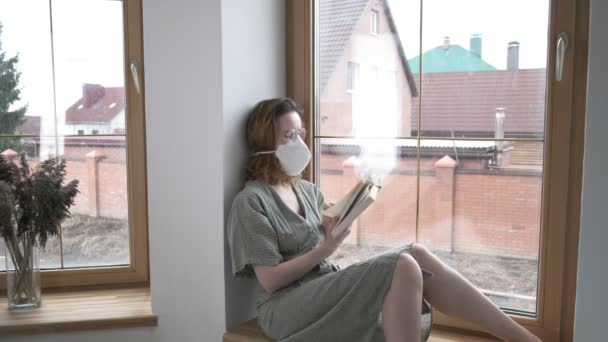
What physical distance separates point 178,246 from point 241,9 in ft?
2.86

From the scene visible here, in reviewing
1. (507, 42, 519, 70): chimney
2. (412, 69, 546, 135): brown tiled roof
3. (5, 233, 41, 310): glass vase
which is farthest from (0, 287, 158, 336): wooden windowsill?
(507, 42, 519, 70): chimney

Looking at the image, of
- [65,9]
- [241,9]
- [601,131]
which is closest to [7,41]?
[65,9]

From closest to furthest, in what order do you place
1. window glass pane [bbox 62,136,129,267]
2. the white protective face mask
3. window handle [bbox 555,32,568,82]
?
window handle [bbox 555,32,568,82] < the white protective face mask < window glass pane [bbox 62,136,129,267]

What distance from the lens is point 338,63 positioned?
84.5 inches

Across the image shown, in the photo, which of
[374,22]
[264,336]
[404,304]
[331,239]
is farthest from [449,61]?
[264,336]

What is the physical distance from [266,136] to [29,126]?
1036 mm

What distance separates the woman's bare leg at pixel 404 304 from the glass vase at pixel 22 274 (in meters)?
1.36

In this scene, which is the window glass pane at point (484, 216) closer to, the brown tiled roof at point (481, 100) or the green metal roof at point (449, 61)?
the brown tiled roof at point (481, 100)

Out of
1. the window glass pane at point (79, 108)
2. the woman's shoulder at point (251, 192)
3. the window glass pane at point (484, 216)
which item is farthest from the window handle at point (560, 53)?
the window glass pane at point (79, 108)

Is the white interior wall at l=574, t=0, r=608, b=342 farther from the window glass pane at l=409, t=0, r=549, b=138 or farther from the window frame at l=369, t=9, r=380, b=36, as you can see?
the window frame at l=369, t=9, r=380, b=36

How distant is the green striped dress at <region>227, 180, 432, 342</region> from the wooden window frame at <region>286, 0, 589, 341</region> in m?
0.40

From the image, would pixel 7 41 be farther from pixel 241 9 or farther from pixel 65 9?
pixel 241 9

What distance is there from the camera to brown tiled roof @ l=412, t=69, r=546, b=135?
5.94ft

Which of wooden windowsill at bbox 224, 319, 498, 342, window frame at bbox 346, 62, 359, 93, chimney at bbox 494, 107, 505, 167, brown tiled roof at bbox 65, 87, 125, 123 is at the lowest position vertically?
wooden windowsill at bbox 224, 319, 498, 342
